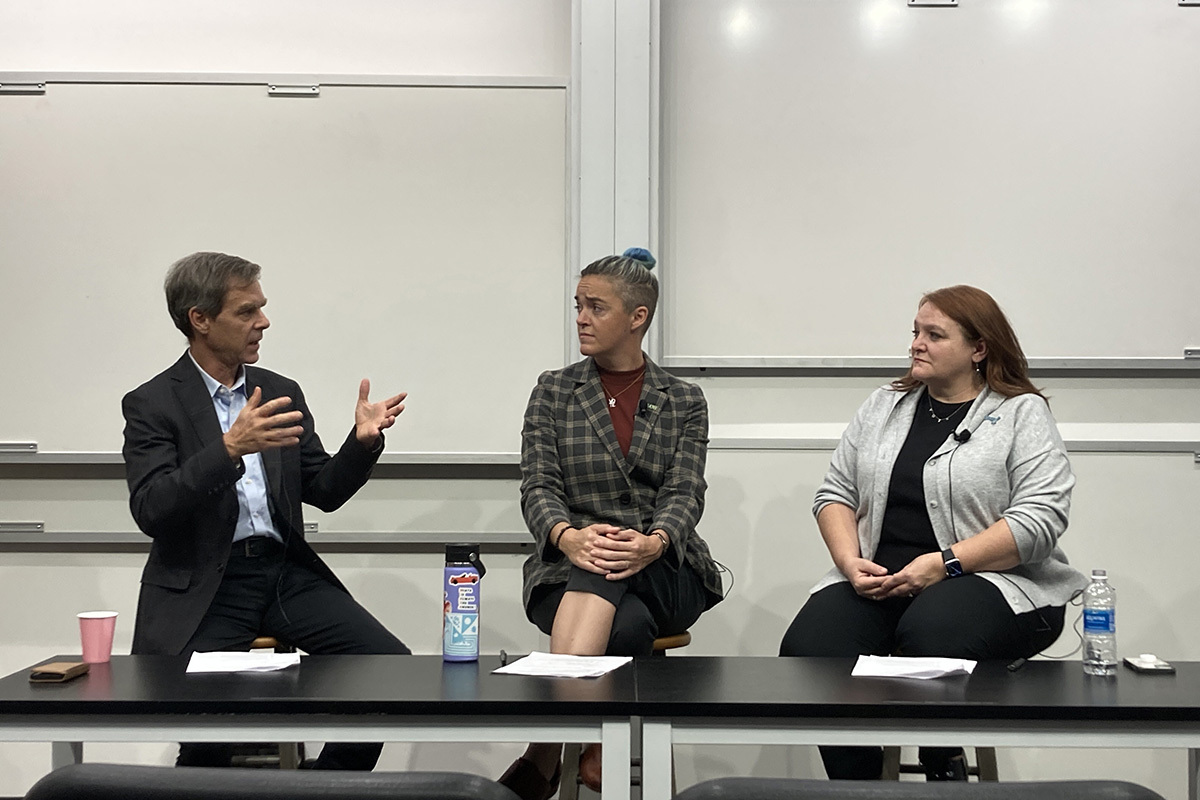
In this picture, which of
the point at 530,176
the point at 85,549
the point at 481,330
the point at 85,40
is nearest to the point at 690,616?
the point at 481,330

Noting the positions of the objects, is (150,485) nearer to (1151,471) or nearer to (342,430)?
(342,430)

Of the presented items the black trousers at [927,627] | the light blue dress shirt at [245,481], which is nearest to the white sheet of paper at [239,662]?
the light blue dress shirt at [245,481]

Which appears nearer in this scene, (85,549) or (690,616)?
(690,616)

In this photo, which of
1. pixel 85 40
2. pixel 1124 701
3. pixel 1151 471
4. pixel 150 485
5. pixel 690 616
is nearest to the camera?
pixel 1124 701

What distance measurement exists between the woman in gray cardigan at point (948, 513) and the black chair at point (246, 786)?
1.57 m

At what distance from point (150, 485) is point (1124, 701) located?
195 centimetres

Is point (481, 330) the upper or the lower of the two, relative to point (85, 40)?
lower

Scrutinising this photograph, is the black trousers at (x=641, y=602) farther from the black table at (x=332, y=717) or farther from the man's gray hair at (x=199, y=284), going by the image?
the man's gray hair at (x=199, y=284)

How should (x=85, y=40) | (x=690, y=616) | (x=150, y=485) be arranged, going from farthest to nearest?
1. (x=85, y=40)
2. (x=690, y=616)
3. (x=150, y=485)

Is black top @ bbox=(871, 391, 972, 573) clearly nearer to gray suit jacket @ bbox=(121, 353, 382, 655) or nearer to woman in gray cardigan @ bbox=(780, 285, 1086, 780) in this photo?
woman in gray cardigan @ bbox=(780, 285, 1086, 780)

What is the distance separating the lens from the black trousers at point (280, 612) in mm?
2465

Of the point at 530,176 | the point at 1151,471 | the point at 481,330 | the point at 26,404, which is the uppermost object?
the point at 530,176

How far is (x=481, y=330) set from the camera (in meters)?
3.29

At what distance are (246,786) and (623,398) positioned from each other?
2069 mm
